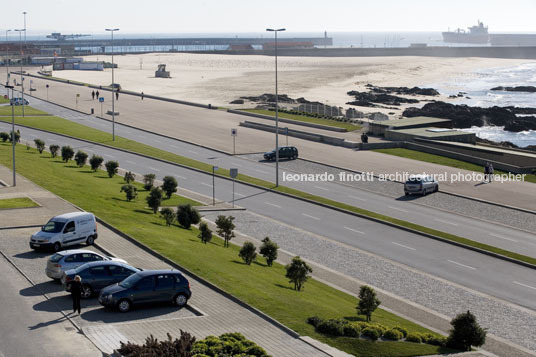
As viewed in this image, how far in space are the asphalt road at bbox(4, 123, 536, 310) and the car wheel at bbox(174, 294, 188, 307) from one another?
13856 millimetres

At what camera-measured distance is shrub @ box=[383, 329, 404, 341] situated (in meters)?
22.2

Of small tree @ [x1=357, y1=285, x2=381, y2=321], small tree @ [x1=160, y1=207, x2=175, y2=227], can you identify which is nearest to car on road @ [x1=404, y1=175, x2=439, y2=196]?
small tree @ [x1=160, y1=207, x2=175, y2=227]

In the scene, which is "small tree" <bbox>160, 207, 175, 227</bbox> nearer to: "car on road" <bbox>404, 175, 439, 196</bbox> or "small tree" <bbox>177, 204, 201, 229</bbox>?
"small tree" <bbox>177, 204, 201, 229</bbox>

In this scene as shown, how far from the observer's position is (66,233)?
2950 centimetres

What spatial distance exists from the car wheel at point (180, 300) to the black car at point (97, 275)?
206 cm

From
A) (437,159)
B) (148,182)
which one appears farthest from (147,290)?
(437,159)

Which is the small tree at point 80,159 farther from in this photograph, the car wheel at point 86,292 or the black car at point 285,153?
the car wheel at point 86,292

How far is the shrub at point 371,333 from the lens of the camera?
71.7 feet

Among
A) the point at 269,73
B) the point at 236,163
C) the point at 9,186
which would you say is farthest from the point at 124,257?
the point at 269,73

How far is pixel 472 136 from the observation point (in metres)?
69.2

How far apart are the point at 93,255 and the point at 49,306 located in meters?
3.45

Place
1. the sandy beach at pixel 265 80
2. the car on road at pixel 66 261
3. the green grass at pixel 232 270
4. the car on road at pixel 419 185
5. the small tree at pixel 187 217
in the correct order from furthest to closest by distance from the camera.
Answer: the sandy beach at pixel 265 80, the car on road at pixel 419 185, the small tree at pixel 187 217, the car on road at pixel 66 261, the green grass at pixel 232 270

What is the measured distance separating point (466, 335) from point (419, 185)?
1077 inches

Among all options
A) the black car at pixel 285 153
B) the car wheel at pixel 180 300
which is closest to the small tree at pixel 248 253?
the car wheel at pixel 180 300
